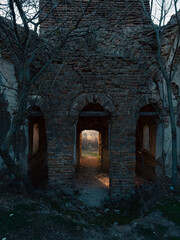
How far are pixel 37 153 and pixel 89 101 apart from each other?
3253mm

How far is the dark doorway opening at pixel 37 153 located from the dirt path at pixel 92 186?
1599 mm

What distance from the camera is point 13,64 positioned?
4.27 meters

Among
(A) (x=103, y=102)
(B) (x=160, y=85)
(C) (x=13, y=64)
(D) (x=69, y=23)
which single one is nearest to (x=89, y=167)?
(A) (x=103, y=102)

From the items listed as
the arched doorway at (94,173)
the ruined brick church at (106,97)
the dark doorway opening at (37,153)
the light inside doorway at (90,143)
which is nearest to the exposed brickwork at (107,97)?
the ruined brick church at (106,97)

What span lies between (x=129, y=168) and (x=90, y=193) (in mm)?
1868

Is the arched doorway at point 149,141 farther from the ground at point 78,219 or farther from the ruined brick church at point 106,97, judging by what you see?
the ground at point 78,219

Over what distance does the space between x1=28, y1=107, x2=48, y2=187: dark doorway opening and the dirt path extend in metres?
1.60

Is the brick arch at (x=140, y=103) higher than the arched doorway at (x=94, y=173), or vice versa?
the brick arch at (x=140, y=103)

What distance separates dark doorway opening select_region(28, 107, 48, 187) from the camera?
513cm

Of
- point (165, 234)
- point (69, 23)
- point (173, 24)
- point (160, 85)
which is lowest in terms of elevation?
point (165, 234)

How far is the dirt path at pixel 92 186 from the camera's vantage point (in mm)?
4711

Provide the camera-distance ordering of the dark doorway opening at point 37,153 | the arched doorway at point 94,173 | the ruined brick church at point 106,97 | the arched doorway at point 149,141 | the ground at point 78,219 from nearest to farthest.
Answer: the ground at point 78,219, the ruined brick church at point 106,97, the arched doorway at point 94,173, the arched doorway at point 149,141, the dark doorway opening at point 37,153

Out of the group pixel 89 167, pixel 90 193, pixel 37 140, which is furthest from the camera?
pixel 89 167

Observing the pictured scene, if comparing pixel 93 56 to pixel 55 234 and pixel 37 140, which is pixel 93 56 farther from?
pixel 55 234
